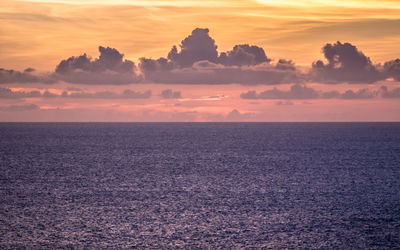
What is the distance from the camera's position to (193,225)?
3669 centimetres

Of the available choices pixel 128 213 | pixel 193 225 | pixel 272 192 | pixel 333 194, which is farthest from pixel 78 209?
pixel 333 194

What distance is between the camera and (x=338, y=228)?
117 feet

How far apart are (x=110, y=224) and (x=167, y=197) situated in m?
13.4

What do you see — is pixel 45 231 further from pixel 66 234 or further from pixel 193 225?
pixel 193 225

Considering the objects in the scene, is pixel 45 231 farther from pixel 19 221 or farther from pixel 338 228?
pixel 338 228

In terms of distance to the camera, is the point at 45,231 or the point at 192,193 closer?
the point at 45,231

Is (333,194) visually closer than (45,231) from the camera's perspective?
No

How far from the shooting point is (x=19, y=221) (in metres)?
37.6

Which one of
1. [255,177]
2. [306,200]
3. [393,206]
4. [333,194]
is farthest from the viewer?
[255,177]

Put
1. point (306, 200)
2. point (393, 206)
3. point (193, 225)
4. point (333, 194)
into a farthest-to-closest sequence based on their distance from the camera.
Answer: point (333, 194) < point (306, 200) < point (393, 206) < point (193, 225)

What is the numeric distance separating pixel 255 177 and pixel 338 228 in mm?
31334

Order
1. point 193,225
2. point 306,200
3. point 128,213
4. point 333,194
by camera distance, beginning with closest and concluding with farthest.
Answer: point 193,225, point 128,213, point 306,200, point 333,194

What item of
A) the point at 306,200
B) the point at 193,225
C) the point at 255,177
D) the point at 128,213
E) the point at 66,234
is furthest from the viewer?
the point at 255,177

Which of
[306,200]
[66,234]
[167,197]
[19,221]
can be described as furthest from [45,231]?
[306,200]
